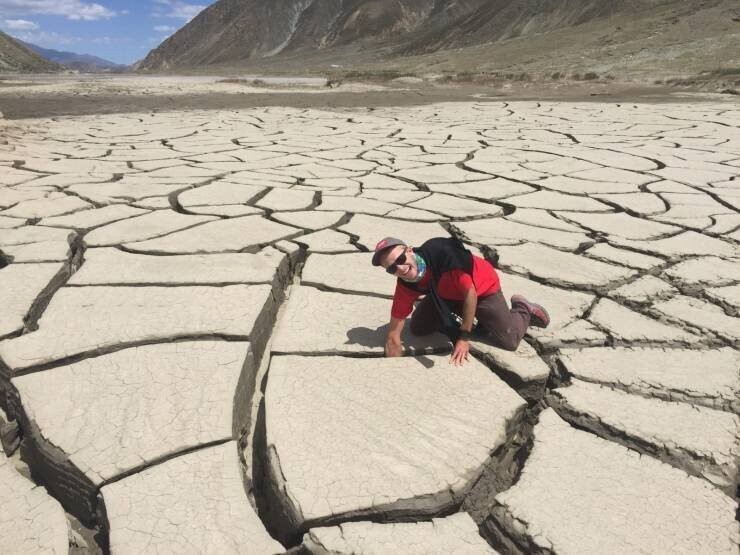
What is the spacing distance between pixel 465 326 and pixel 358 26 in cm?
5629

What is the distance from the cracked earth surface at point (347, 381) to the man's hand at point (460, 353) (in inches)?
0.9

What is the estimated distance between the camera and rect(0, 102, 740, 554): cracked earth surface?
0.93 meters

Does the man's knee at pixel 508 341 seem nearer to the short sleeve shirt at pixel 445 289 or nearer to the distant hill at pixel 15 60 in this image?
the short sleeve shirt at pixel 445 289

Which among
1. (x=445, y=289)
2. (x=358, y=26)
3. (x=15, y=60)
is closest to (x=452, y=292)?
(x=445, y=289)

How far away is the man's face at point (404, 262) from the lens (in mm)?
1308

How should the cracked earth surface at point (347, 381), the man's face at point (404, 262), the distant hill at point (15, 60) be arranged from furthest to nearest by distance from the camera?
the distant hill at point (15, 60)
the man's face at point (404, 262)
the cracked earth surface at point (347, 381)

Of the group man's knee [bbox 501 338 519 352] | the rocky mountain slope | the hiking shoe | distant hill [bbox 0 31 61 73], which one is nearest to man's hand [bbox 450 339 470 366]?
man's knee [bbox 501 338 519 352]

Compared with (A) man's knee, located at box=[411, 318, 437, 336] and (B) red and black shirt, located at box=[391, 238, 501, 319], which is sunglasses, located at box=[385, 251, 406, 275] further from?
(A) man's knee, located at box=[411, 318, 437, 336]

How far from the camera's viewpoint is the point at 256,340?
1466 mm

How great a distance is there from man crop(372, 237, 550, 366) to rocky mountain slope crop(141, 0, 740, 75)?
22.4 m

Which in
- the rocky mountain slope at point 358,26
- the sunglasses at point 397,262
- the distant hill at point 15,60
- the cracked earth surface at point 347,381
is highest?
the rocky mountain slope at point 358,26

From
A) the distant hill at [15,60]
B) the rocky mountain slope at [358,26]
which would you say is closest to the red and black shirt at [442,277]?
the rocky mountain slope at [358,26]

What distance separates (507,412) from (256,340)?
25.9 inches

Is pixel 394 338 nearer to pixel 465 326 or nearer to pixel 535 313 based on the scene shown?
pixel 465 326
